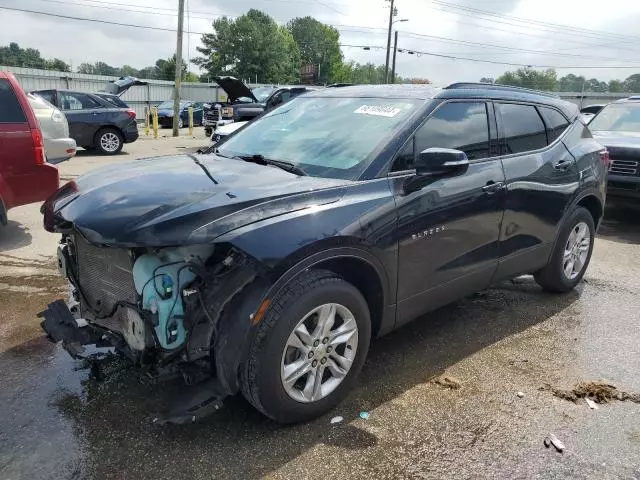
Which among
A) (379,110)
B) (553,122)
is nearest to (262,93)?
(553,122)

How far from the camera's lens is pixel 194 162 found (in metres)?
3.55

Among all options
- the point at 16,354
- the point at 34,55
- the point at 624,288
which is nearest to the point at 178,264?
the point at 16,354

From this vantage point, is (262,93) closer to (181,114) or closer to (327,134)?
(181,114)

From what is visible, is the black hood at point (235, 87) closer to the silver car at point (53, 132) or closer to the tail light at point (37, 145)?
the silver car at point (53, 132)

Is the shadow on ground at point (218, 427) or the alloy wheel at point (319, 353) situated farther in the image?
the alloy wheel at point (319, 353)

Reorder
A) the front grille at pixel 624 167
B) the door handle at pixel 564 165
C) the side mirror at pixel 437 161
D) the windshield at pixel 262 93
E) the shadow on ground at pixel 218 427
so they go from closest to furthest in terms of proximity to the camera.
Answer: the shadow on ground at pixel 218 427, the side mirror at pixel 437 161, the door handle at pixel 564 165, the front grille at pixel 624 167, the windshield at pixel 262 93

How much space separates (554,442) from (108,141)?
550 inches

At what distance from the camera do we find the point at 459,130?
372 cm

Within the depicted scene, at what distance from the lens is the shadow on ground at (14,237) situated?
6.12 meters

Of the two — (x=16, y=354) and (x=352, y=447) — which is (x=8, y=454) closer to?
(x=16, y=354)

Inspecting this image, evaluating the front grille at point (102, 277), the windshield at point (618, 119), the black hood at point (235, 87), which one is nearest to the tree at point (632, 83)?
the black hood at point (235, 87)

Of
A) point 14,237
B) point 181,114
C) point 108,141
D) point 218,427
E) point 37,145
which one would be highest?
point 181,114

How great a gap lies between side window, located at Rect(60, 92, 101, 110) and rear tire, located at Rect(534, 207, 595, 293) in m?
12.8

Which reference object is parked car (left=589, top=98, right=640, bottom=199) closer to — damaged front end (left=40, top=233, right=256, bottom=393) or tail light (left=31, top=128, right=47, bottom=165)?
damaged front end (left=40, top=233, right=256, bottom=393)
